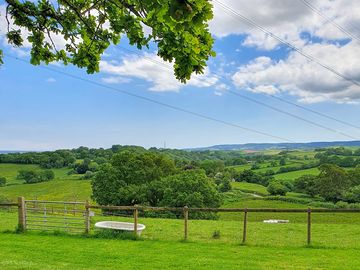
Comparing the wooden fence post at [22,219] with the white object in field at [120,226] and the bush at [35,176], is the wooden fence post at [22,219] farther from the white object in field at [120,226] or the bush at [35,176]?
the bush at [35,176]

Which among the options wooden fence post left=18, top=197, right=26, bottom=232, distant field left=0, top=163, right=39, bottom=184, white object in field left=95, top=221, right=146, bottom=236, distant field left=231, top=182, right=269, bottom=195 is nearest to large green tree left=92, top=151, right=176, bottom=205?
white object in field left=95, top=221, right=146, bottom=236

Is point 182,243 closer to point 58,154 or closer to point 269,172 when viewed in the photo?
point 269,172

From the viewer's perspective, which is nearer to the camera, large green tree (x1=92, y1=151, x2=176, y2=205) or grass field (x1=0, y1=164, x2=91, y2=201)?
large green tree (x1=92, y1=151, x2=176, y2=205)

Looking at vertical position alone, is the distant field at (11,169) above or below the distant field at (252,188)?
above

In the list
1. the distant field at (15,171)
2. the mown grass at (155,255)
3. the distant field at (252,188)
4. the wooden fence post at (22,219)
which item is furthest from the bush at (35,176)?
the mown grass at (155,255)

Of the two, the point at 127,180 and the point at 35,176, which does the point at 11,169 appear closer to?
the point at 35,176

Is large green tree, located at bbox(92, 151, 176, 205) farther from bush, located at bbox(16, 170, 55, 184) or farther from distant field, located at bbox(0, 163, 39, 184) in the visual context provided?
distant field, located at bbox(0, 163, 39, 184)

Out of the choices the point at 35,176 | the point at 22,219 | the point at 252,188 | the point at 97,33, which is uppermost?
the point at 97,33

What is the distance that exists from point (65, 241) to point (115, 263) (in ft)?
13.9

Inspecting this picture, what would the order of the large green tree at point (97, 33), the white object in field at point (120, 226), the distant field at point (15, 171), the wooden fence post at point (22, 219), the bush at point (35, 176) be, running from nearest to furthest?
the large green tree at point (97, 33), the white object in field at point (120, 226), the wooden fence post at point (22, 219), the bush at point (35, 176), the distant field at point (15, 171)

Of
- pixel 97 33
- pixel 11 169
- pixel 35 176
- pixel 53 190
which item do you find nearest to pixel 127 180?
pixel 53 190

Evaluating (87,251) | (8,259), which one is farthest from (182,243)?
(8,259)

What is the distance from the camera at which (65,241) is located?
13.5m

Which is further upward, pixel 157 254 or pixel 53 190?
pixel 157 254
